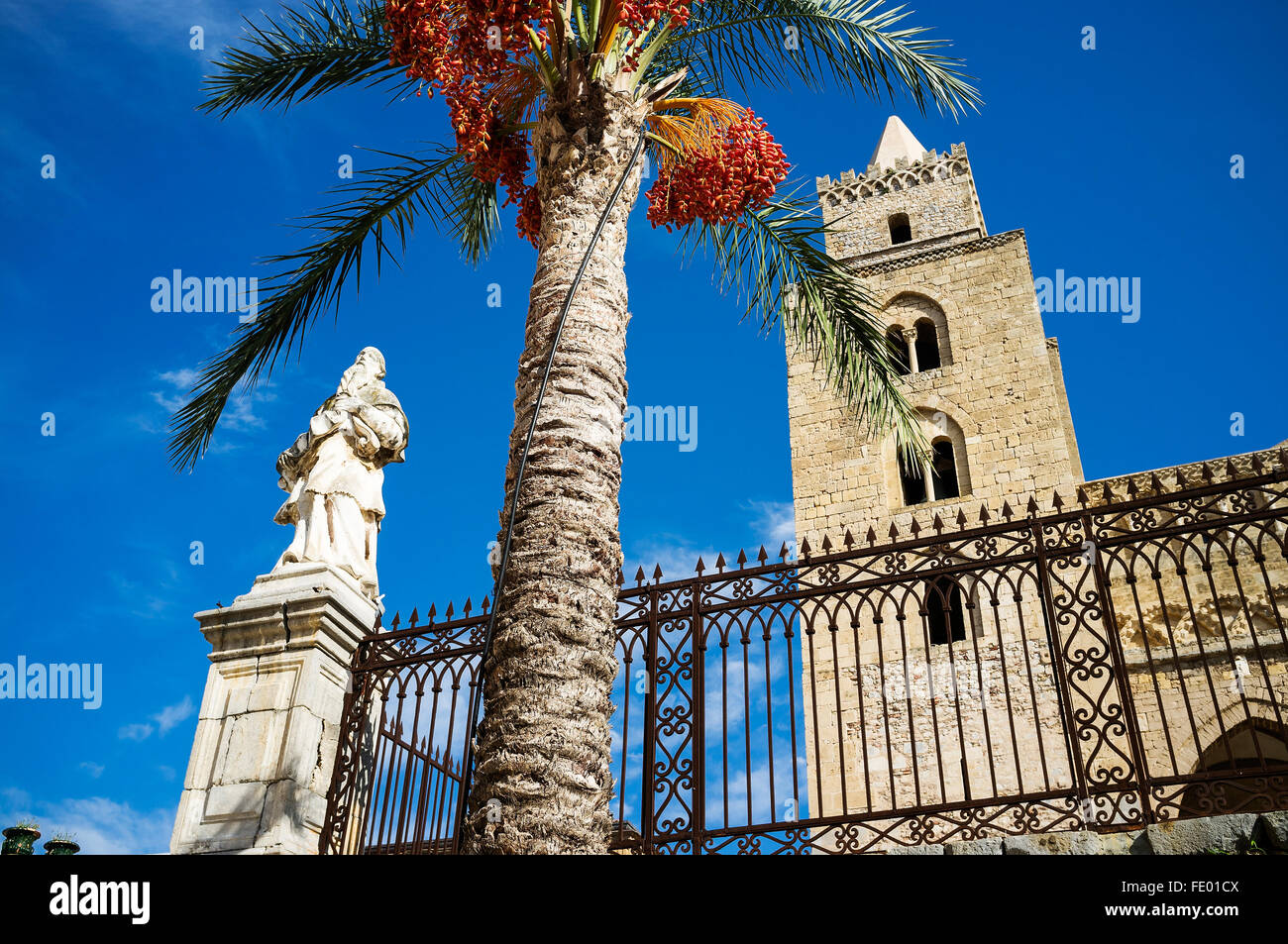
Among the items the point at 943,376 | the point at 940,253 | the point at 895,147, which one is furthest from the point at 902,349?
the point at 895,147

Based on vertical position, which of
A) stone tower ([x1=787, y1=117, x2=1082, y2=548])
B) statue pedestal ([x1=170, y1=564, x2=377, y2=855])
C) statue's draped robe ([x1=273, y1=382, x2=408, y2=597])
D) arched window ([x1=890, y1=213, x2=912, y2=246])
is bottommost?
statue pedestal ([x1=170, y1=564, x2=377, y2=855])

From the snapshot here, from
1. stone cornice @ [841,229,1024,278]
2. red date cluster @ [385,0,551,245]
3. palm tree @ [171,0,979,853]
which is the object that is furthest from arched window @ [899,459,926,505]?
red date cluster @ [385,0,551,245]

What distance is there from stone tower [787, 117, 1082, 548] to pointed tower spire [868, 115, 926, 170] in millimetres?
1542

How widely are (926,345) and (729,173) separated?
18674 mm

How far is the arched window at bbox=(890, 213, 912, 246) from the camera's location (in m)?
24.8

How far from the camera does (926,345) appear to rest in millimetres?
23062

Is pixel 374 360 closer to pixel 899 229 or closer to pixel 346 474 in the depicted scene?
pixel 346 474

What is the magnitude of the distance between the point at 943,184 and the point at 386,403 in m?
21.1

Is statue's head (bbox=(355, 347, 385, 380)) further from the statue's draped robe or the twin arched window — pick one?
the twin arched window

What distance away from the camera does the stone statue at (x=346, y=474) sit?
19.6ft

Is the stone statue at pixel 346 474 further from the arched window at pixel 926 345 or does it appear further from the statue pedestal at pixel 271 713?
the arched window at pixel 926 345

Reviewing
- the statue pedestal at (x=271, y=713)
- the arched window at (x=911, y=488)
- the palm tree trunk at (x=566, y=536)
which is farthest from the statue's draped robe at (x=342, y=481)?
the arched window at (x=911, y=488)
